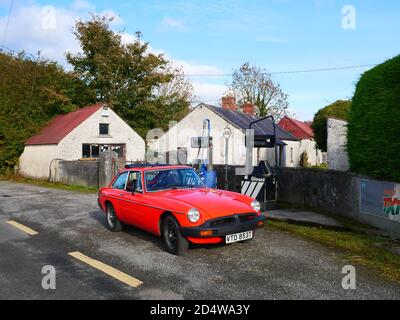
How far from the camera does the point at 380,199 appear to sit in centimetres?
830

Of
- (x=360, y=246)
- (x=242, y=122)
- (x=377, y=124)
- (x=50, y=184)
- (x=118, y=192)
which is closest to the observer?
(x=360, y=246)

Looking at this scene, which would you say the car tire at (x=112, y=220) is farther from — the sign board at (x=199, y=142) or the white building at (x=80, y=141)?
the white building at (x=80, y=141)

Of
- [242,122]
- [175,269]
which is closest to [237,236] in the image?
[175,269]

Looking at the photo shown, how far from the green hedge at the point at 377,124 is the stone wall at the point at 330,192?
1.60 ft

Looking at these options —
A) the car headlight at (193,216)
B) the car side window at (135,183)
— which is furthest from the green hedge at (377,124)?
the car side window at (135,183)

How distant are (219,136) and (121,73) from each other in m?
14.8

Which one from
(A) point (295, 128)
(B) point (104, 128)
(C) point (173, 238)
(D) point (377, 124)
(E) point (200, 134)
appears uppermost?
(A) point (295, 128)

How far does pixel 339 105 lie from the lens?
1072 inches

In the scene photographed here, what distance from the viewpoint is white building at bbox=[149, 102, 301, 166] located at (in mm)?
26516

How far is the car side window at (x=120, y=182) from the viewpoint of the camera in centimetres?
858

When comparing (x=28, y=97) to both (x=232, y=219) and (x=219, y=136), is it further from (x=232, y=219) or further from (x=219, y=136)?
(x=232, y=219)
